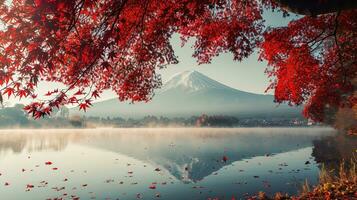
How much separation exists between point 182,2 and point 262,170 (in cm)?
2532

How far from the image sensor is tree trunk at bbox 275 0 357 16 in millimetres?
5672

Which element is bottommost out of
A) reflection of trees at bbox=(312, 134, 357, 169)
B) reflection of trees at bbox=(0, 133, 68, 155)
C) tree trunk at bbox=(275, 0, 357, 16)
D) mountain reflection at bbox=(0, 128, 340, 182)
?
reflection of trees at bbox=(0, 133, 68, 155)

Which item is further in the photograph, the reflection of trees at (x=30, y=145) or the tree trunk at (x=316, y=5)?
the reflection of trees at (x=30, y=145)

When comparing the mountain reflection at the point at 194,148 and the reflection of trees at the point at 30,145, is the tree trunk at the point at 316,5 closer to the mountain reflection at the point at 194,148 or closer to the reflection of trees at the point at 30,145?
the mountain reflection at the point at 194,148

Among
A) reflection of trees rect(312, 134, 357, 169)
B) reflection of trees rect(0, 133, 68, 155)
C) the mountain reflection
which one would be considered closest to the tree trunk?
reflection of trees rect(312, 134, 357, 169)

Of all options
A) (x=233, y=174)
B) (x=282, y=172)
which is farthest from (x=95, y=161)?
(x=282, y=172)

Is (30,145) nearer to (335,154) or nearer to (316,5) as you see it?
(335,154)

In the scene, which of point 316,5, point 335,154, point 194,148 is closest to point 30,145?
point 194,148

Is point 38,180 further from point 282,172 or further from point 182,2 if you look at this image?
point 182,2

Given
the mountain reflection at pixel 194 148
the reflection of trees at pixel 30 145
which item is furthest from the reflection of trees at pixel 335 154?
the reflection of trees at pixel 30 145

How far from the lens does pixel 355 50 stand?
1230 centimetres

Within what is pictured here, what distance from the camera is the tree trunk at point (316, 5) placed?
567 centimetres

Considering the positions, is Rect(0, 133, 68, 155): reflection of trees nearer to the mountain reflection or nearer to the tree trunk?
the mountain reflection

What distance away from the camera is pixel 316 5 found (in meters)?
5.73
